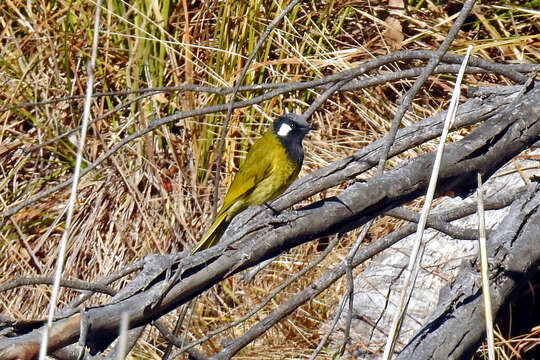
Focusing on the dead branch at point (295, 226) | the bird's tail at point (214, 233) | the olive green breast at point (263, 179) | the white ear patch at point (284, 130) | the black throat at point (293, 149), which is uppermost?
the dead branch at point (295, 226)

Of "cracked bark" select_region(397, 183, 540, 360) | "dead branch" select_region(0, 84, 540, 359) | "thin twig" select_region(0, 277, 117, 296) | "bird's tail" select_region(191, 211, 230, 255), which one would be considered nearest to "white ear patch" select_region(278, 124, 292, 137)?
"bird's tail" select_region(191, 211, 230, 255)

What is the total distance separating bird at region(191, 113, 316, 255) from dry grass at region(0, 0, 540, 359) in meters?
0.66

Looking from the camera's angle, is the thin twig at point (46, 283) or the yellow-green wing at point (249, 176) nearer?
the thin twig at point (46, 283)

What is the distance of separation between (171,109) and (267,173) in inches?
42.4

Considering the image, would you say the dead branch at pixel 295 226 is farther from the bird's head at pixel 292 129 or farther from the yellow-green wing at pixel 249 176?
the bird's head at pixel 292 129

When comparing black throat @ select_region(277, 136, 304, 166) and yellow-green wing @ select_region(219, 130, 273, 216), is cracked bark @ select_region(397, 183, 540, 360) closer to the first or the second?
black throat @ select_region(277, 136, 304, 166)

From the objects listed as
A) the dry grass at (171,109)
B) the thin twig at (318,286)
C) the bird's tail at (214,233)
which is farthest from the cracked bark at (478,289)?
the dry grass at (171,109)

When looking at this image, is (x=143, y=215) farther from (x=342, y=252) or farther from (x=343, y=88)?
(x=343, y=88)

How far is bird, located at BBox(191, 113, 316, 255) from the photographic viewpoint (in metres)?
3.60

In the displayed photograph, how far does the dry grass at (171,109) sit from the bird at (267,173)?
659 mm

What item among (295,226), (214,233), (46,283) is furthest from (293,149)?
(46,283)

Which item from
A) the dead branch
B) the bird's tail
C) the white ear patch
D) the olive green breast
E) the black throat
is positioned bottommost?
the bird's tail

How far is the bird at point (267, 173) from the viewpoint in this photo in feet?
11.8

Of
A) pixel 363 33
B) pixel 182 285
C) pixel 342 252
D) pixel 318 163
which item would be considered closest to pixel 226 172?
pixel 318 163
